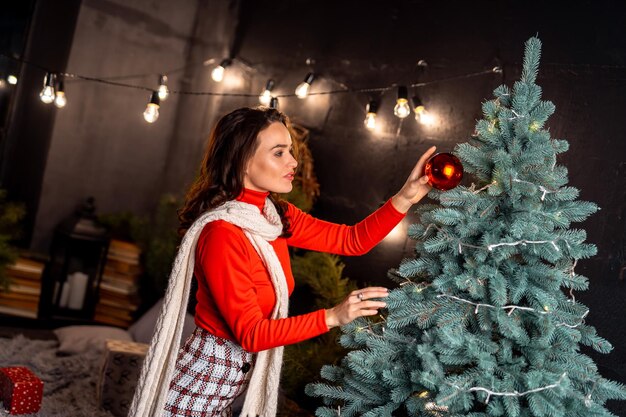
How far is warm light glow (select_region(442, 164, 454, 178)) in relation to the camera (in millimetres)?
2299

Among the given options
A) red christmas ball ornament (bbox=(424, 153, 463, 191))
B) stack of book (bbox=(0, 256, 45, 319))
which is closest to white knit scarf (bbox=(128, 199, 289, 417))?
red christmas ball ornament (bbox=(424, 153, 463, 191))

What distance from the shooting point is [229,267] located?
7.78 feet

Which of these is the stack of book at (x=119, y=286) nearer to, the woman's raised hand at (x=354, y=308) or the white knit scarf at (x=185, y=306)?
the white knit scarf at (x=185, y=306)

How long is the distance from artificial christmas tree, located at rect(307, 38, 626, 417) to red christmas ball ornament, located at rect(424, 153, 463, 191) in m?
0.03

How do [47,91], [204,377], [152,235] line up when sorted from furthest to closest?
[152,235], [47,91], [204,377]

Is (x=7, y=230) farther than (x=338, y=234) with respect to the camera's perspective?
Yes

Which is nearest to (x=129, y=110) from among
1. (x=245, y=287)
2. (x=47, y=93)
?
(x=47, y=93)

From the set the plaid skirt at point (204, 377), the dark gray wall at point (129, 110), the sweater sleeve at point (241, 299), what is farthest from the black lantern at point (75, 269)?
the sweater sleeve at point (241, 299)

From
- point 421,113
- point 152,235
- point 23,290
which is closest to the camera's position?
point 421,113

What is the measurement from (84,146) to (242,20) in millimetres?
1752

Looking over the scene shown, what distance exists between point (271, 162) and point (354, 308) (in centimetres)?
63

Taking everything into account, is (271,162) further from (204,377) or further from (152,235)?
(152,235)

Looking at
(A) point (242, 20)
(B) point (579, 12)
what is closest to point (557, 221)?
(B) point (579, 12)

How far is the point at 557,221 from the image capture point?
2.17 metres
